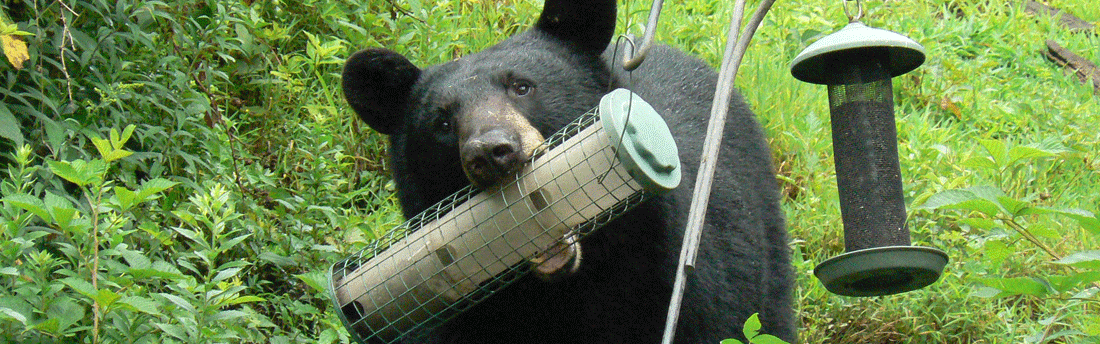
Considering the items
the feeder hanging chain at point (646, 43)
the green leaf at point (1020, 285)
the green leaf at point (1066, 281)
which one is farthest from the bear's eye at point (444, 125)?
the green leaf at point (1066, 281)

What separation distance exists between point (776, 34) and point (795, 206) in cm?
153

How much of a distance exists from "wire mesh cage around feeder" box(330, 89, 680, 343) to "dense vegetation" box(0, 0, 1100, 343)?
0.38 meters

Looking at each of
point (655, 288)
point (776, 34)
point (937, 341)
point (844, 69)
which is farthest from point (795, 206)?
point (844, 69)

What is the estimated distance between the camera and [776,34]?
6.44 metres

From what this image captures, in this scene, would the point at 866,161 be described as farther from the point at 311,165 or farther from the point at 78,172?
the point at 311,165

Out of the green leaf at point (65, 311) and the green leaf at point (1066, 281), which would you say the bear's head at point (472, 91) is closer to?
the green leaf at point (65, 311)

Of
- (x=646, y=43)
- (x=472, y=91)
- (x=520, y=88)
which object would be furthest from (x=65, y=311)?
(x=646, y=43)

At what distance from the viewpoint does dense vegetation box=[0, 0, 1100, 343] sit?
3.05 meters

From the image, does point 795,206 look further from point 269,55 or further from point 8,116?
point 8,116

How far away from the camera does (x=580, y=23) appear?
379cm

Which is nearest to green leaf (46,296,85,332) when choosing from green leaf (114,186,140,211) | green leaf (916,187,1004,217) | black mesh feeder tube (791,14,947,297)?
green leaf (114,186,140,211)

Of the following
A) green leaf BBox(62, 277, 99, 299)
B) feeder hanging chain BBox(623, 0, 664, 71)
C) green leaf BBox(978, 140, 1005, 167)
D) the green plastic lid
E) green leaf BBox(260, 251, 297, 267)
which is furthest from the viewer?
green leaf BBox(260, 251, 297, 267)

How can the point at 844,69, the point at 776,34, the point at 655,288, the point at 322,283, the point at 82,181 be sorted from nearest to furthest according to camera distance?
the point at 844,69, the point at 82,181, the point at 655,288, the point at 322,283, the point at 776,34

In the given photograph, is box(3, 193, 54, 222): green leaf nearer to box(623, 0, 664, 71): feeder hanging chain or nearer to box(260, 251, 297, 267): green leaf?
box(260, 251, 297, 267): green leaf
